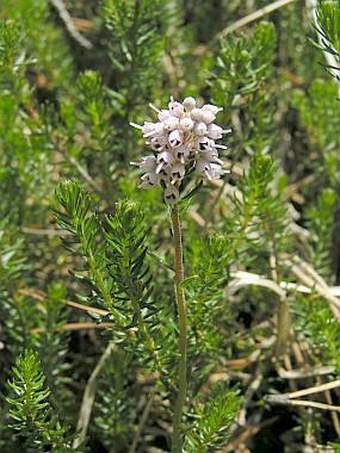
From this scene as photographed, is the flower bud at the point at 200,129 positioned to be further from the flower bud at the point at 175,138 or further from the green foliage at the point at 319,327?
the green foliage at the point at 319,327

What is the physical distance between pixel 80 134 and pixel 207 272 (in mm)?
1201

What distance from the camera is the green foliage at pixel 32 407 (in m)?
1.62

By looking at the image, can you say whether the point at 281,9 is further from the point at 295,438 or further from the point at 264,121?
the point at 295,438

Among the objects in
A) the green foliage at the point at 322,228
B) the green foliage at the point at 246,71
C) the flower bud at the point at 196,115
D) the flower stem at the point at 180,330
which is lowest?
the flower stem at the point at 180,330

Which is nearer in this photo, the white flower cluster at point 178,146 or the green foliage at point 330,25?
the white flower cluster at point 178,146

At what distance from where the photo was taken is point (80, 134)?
9.14 feet

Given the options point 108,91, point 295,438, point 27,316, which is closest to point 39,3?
point 108,91

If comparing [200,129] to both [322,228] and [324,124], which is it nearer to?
[322,228]

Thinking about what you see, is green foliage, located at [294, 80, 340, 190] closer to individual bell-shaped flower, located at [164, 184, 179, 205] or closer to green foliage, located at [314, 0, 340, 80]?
green foliage, located at [314, 0, 340, 80]

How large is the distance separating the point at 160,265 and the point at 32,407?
565mm

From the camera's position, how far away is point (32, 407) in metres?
1.66

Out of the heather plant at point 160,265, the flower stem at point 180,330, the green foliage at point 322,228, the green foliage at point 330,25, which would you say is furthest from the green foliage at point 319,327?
the green foliage at point 330,25

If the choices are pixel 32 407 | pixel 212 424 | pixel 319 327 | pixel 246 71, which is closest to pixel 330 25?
pixel 246 71

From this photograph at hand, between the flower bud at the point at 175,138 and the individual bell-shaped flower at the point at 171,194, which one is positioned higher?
the flower bud at the point at 175,138
